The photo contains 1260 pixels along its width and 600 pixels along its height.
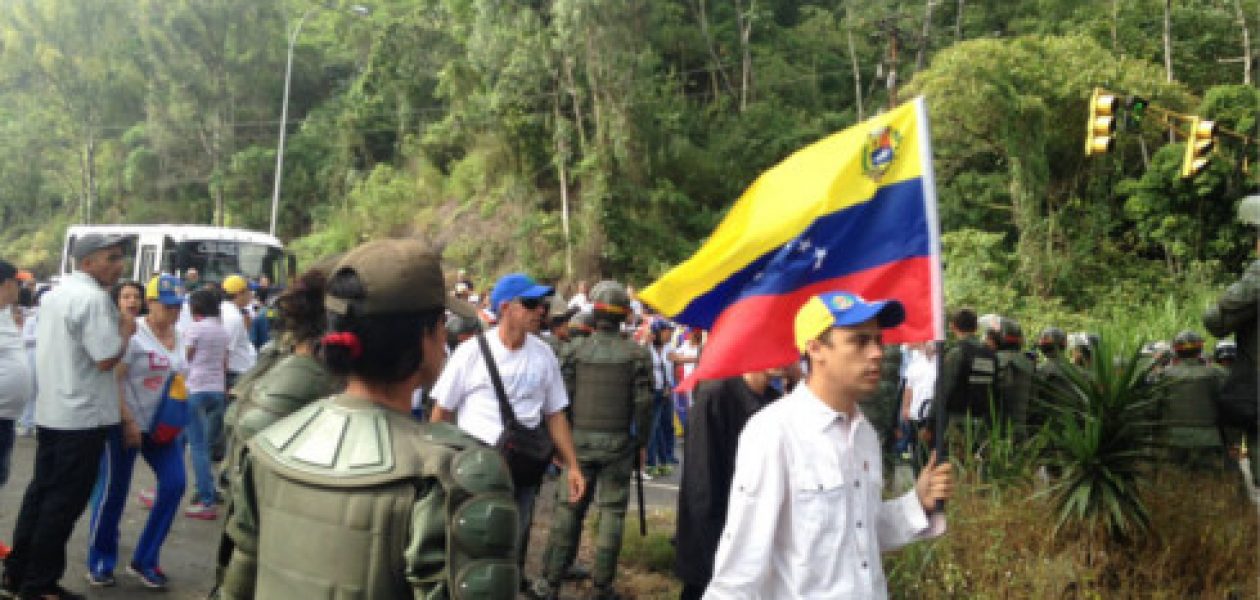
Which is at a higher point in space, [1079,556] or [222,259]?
[222,259]

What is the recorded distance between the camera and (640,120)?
3062 cm

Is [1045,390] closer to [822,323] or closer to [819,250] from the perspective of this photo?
[819,250]

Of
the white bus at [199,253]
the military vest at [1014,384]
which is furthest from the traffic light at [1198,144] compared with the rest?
the white bus at [199,253]

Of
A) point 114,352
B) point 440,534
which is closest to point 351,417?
point 440,534

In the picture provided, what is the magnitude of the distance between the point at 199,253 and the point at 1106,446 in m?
21.2

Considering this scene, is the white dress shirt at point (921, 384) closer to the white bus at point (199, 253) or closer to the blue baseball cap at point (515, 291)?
the blue baseball cap at point (515, 291)

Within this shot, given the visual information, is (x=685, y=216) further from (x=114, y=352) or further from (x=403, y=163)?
(x=114, y=352)

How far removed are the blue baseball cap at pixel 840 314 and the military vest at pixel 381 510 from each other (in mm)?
1440

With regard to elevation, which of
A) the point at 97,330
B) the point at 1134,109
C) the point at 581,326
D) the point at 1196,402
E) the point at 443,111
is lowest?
the point at 1196,402

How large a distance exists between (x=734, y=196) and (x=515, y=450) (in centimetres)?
2916

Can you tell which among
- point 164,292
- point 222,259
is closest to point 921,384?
point 164,292

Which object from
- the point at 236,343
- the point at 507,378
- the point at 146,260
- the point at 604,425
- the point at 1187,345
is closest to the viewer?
the point at 507,378

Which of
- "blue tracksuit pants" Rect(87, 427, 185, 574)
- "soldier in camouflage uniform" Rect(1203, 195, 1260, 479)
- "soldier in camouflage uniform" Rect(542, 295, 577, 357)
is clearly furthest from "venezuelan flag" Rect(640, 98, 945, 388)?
"soldier in camouflage uniform" Rect(542, 295, 577, 357)

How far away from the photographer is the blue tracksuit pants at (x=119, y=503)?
5.87m
